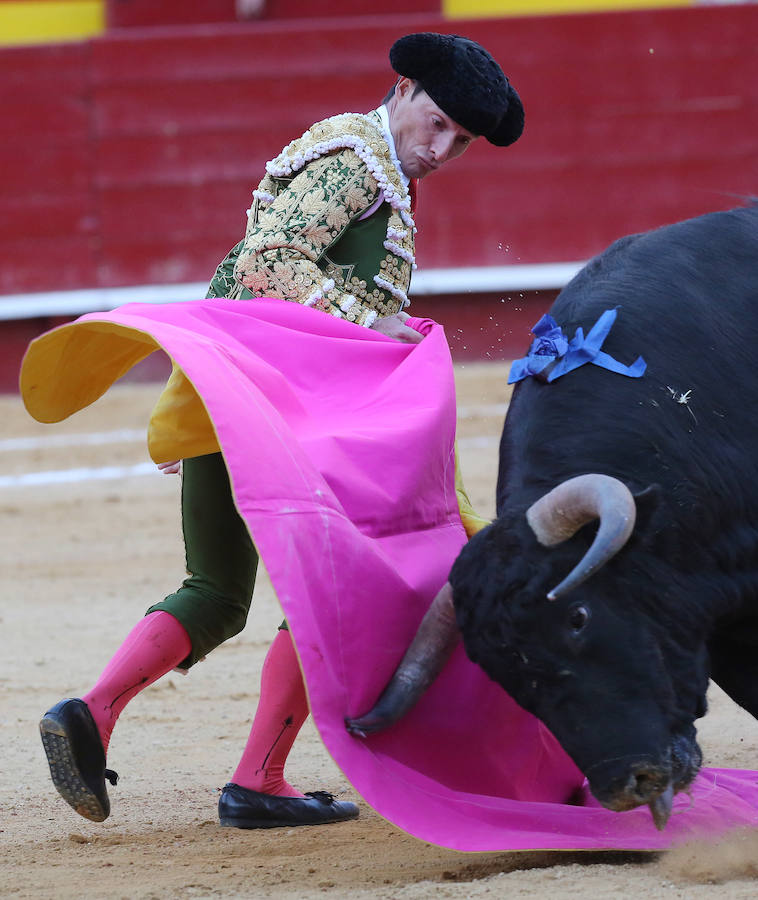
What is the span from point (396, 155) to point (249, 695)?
1.37 metres

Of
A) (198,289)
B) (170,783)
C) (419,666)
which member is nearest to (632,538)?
(419,666)

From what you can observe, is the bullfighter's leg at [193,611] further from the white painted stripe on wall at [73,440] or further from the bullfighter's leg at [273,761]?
the white painted stripe on wall at [73,440]

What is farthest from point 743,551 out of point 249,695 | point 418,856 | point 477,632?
point 249,695

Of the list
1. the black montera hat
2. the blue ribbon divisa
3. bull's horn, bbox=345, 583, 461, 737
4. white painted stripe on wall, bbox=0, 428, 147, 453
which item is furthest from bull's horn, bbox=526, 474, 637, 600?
white painted stripe on wall, bbox=0, 428, 147, 453

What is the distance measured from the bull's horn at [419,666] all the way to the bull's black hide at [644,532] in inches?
2.6

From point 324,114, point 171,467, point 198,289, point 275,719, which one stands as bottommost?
point 198,289

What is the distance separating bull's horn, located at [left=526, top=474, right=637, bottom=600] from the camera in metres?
1.97

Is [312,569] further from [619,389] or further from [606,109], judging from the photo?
[606,109]

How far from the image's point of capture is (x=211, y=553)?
8.17ft

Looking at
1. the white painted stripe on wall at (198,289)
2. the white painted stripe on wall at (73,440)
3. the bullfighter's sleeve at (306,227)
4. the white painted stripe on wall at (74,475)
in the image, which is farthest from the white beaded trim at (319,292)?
the white painted stripe on wall at (198,289)

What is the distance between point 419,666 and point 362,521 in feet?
0.79

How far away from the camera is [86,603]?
165 inches

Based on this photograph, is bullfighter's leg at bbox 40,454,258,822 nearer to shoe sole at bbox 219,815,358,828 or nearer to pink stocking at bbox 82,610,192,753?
pink stocking at bbox 82,610,192,753

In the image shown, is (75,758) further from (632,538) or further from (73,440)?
(73,440)
